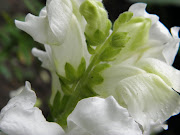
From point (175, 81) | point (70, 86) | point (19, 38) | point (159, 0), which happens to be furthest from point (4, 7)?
point (175, 81)

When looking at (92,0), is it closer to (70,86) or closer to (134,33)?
(134,33)

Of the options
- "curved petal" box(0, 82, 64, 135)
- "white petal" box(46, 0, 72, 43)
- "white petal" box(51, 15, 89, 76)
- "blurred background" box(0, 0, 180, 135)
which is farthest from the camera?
"blurred background" box(0, 0, 180, 135)

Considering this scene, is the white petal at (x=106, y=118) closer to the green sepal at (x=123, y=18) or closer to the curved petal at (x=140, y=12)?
the green sepal at (x=123, y=18)

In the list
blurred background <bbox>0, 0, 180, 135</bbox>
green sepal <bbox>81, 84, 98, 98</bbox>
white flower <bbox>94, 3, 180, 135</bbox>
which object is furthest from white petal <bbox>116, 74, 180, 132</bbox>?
blurred background <bbox>0, 0, 180, 135</bbox>

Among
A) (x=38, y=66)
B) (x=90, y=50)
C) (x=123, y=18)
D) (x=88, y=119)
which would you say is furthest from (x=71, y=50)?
(x=38, y=66)

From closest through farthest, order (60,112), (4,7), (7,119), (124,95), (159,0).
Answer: (7,119), (124,95), (60,112), (159,0), (4,7)

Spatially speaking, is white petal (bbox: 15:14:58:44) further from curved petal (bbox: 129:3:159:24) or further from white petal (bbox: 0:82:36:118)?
curved petal (bbox: 129:3:159:24)
